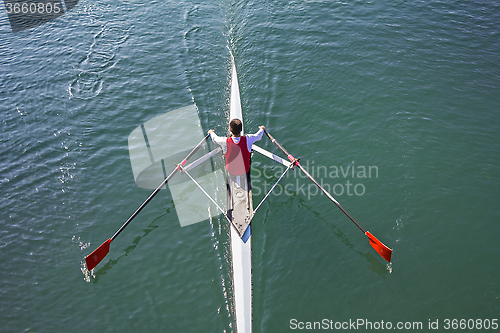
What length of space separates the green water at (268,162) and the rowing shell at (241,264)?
0.30 meters

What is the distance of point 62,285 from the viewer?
8.73 metres

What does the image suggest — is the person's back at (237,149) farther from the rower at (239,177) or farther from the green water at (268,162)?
the green water at (268,162)

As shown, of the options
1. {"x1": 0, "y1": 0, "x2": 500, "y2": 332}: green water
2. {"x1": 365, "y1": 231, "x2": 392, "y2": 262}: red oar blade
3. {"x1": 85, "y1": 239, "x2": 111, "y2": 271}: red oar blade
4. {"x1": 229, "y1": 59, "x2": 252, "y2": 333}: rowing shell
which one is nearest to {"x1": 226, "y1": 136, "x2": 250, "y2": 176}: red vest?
{"x1": 229, "y1": 59, "x2": 252, "y2": 333}: rowing shell

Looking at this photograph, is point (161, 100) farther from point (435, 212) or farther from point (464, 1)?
point (464, 1)

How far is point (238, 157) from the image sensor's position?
32.3 feet

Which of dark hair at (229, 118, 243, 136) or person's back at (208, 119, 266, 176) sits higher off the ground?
dark hair at (229, 118, 243, 136)

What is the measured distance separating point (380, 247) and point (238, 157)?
4.70 meters

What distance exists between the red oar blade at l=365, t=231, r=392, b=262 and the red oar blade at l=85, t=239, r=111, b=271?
288 inches

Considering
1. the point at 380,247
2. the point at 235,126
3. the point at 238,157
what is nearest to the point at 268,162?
the point at 238,157

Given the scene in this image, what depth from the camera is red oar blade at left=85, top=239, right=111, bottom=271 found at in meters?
8.79

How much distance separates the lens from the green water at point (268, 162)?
8.26 metres

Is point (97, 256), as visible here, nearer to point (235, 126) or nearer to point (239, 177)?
point (239, 177)

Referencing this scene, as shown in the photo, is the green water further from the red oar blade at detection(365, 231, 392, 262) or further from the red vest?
the red vest

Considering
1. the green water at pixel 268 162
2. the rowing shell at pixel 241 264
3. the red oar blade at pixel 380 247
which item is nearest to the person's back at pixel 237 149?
the rowing shell at pixel 241 264
